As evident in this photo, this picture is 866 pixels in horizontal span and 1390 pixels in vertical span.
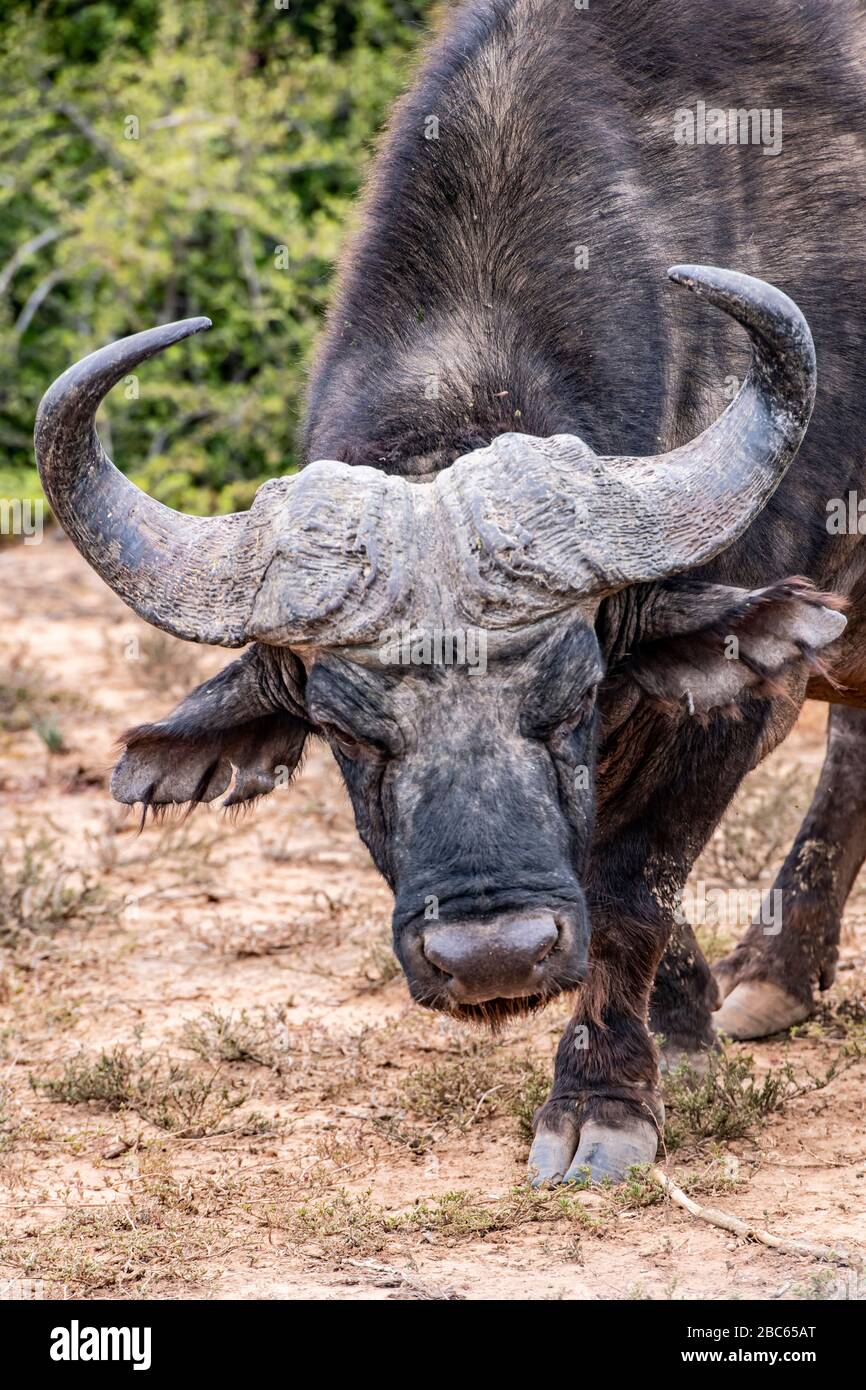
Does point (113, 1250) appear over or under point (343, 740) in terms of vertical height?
under

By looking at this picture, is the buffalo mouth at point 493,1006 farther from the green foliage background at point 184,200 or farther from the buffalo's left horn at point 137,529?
the green foliage background at point 184,200

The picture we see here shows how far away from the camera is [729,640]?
15.7 ft

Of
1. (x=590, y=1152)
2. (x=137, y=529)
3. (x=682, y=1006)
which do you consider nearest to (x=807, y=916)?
(x=682, y=1006)

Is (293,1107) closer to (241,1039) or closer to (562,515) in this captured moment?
(241,1039)

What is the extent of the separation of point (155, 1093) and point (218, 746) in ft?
4.28

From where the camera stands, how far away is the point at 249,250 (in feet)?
47.3

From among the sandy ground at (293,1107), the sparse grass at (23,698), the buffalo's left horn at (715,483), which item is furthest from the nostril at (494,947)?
the sparse grass at (23,698)

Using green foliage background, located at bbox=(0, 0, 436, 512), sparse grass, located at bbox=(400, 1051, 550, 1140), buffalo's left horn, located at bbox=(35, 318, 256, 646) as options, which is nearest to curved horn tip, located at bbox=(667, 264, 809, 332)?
buffalo's left horn, located at bbox=(35, 318, 256, 646)

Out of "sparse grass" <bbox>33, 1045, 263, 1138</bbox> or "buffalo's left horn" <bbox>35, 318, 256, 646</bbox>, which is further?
"sparse grass" <bbox>33, 1045, 263, 1138</bbox>

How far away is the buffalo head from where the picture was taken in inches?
171

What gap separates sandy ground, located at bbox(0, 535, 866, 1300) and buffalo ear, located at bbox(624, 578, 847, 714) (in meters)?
1.36

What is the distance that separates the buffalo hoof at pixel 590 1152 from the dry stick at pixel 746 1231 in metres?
0.22

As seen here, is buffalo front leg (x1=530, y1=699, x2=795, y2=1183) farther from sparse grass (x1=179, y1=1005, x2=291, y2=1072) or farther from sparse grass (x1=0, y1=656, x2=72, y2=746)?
sparse grass (x1=0, y1=656, x2=72, y2=746)
